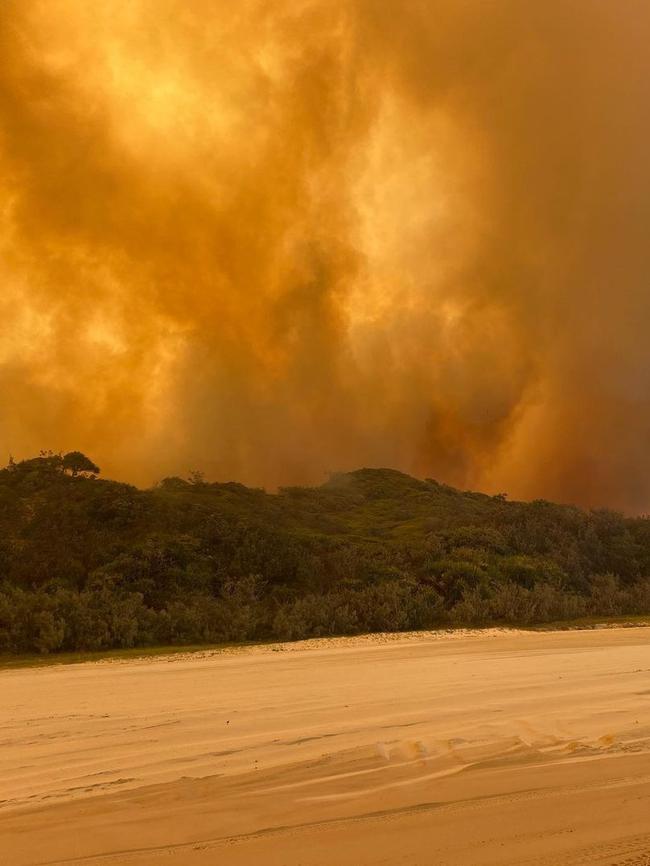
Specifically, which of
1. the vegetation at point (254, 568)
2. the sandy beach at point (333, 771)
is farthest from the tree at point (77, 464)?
the sandy beach at point (333, 771)

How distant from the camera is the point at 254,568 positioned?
25031 millimetres

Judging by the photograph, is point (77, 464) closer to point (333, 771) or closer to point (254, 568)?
point (254, 568)

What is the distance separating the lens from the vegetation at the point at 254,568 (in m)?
19.2

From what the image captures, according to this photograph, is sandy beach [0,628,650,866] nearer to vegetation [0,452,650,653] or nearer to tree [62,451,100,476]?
vegetation [0,452,650,653]

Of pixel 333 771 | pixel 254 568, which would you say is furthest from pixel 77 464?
pixel 333 771

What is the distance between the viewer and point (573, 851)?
12.4ft

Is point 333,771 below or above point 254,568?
below

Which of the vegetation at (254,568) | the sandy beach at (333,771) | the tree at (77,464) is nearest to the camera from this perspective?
the sandy beach at (333,771)

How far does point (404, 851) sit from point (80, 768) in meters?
3.06

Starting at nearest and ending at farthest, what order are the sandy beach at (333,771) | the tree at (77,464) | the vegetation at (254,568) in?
the sandy beach at (333,771) < the vegetation at (254,568) < the tree at (77,464)

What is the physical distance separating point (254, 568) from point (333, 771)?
1990cm

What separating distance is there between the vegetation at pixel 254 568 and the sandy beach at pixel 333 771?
8787mm

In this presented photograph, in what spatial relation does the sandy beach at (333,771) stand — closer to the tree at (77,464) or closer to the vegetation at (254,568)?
the vegetation at (254,568)

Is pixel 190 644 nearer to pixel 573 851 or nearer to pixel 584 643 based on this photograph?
pixel 584 643
